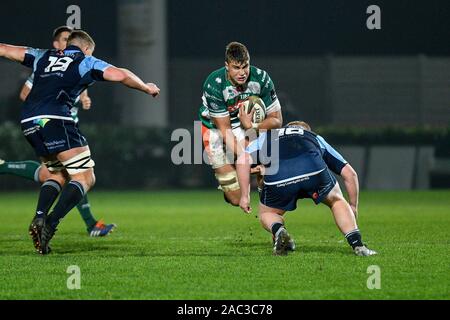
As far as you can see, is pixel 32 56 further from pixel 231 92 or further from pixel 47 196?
pixel 231 92

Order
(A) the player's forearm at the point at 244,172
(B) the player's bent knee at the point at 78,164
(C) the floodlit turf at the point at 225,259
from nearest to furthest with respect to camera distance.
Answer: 1. (C) the floodlit turf at the point at 225,259
2. (A) the player's forearm at the point at 244,172
3. (B) the player's bent knee at the point at 78,164

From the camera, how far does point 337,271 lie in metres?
7.82

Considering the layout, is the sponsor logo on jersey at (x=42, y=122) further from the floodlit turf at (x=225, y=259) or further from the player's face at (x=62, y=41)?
the player's face at (x=62, y=41)

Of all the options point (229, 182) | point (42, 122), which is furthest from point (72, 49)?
point (229, 182)

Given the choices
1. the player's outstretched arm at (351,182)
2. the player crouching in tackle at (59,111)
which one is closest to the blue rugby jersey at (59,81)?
the player crouching in tackle at (59,111)

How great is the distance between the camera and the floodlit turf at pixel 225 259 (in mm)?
7004

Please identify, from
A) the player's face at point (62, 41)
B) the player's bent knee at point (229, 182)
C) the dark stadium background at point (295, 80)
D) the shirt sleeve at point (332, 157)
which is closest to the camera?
the shirt sleeve at point (332, 157)

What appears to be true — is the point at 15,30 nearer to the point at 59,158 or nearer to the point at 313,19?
the point at 313,19

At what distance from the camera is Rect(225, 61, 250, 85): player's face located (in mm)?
9562

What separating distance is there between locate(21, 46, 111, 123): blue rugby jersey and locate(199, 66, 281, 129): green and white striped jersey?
3.89 feet

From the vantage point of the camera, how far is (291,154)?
29.8 ft

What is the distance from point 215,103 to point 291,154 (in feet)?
4.52
